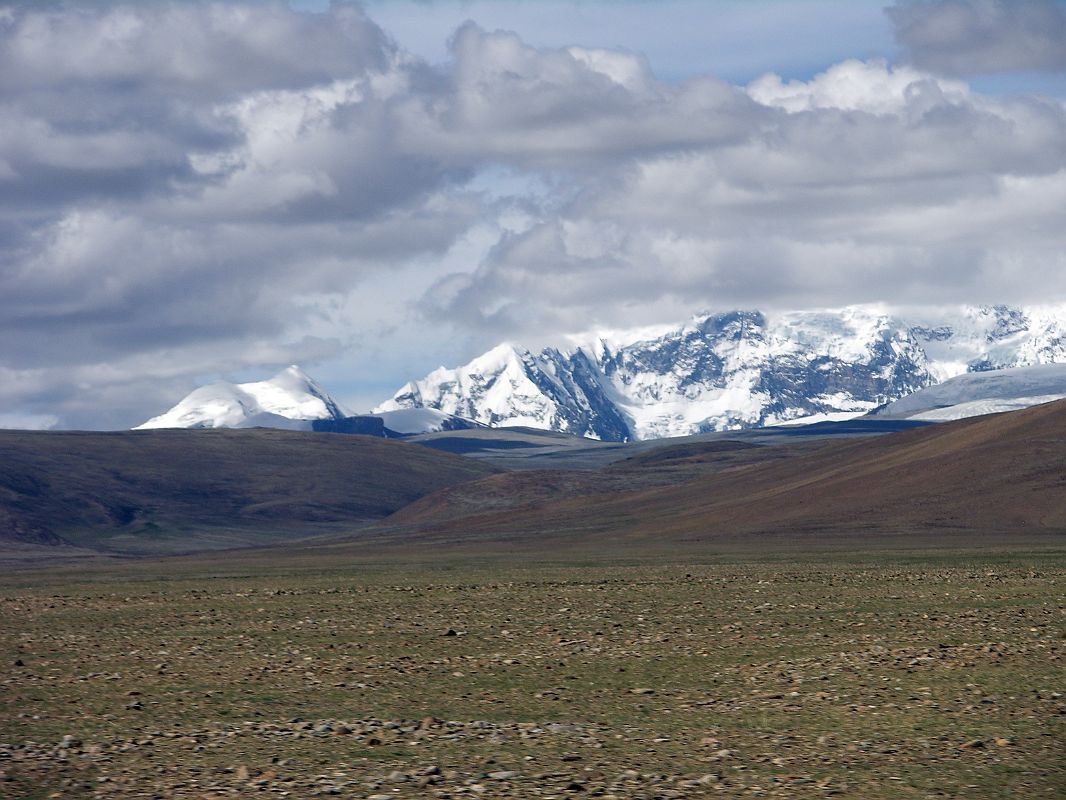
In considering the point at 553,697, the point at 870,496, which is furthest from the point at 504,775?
the point at 870,496

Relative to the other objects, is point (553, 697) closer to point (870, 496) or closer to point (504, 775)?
point (504, 775)

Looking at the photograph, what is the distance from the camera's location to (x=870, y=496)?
127 m

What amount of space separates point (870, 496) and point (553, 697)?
105 m

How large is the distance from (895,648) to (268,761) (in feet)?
48.5

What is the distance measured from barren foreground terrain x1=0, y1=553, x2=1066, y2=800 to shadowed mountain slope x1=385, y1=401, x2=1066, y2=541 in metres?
69.7

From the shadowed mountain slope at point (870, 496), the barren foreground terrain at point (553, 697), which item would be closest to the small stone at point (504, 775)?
the barren foreground terrain at point (553, 697)

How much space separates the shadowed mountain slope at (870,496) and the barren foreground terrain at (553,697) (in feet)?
229

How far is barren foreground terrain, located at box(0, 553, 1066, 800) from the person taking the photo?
1956cm

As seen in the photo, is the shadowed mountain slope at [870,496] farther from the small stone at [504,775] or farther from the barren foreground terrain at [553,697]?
the small stone at [504,775]

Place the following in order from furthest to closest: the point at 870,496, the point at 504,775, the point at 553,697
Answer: the point at 870,496
the point at 553,697
the point at 504,775

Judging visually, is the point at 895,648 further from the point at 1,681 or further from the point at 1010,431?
the point at 1010,431

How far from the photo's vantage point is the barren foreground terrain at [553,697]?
64.2 ft

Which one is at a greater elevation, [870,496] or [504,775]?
[504,775]

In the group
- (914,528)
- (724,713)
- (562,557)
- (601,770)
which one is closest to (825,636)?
(724,713)
